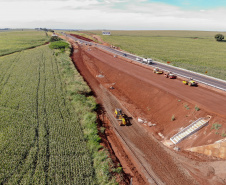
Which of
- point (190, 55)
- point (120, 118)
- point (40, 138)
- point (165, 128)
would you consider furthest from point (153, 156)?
point (190, 55)

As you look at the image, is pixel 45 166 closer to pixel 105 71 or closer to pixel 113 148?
pixel 113 148

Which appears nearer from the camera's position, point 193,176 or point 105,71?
point 193,176

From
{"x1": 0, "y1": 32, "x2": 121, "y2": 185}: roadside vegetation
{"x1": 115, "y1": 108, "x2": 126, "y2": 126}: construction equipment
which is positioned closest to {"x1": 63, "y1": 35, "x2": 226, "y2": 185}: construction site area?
{"x1": 115, "y1": 108, "x2": 126, "y2": 126}: construction equipment

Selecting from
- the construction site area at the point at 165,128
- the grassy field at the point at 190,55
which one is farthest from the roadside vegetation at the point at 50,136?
the grassy field at the point at 190,55

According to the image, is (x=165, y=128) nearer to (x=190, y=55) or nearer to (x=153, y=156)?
(x=153, y=156)

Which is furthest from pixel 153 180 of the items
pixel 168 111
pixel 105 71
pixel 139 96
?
pixel 105 71

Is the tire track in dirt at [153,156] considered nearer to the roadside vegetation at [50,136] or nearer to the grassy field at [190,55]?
the roadside vegetation at [50,136]
